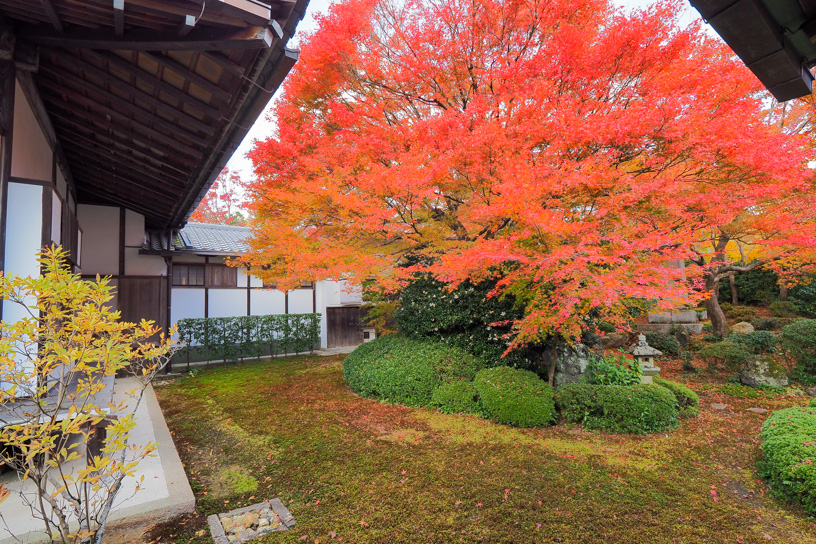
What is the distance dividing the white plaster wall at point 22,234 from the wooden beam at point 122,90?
1.30 m

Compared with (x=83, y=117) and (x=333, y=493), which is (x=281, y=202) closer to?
(x=83, y=117)

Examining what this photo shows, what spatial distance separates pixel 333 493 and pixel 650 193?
558 centimetres

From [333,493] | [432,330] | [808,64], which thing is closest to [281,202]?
[432,330]

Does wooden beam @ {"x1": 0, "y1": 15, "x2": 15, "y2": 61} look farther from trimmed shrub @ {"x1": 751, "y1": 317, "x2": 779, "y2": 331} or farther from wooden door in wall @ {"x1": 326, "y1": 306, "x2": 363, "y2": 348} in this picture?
trimmed shrub @ {"x1": 751, "y1": 317, "x2": 779, "y2": 331}

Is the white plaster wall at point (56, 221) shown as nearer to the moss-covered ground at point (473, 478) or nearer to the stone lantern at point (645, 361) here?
the moss-covered ground at point (473, 478)

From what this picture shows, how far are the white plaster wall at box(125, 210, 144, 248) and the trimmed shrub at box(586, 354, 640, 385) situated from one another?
1094cm

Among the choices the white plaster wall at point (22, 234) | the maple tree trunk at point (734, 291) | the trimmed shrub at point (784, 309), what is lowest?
the trimmed shrub at point (784, 309)

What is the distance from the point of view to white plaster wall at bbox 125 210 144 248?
973cm

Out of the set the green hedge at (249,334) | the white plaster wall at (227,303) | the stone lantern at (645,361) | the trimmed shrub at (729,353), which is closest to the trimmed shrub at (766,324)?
the trimmed shrub at (729,353)

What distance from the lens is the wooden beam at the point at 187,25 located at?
2.75 meters

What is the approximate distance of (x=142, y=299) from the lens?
984cm

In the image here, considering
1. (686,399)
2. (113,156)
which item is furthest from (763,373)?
(113,156)

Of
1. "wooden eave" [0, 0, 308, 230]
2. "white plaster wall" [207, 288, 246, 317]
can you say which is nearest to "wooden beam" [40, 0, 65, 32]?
"wooden eave" [0, 0, 308, 230]

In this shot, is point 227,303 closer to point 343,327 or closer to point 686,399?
point 343,327
